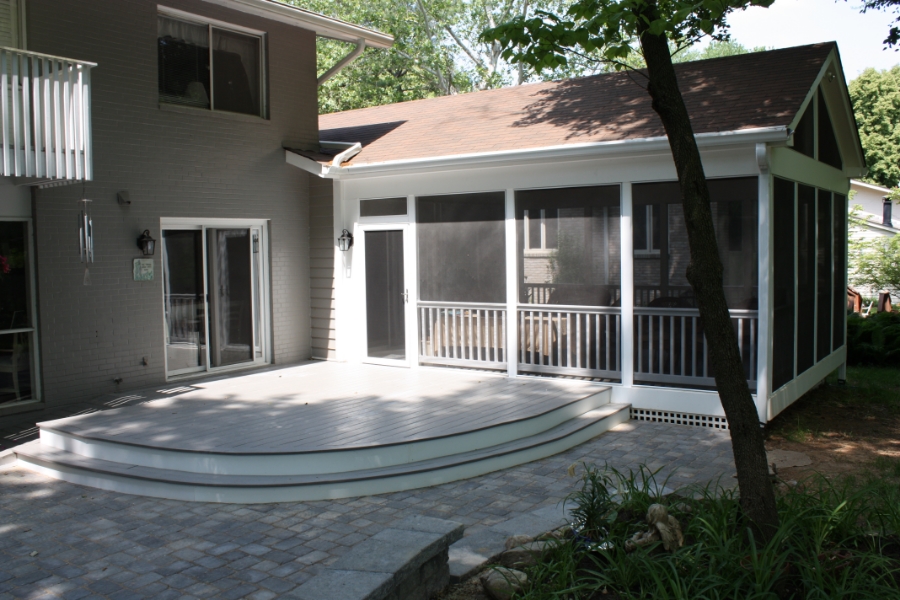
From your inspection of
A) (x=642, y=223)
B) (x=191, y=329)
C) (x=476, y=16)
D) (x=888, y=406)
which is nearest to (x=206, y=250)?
(x=191, y=329)

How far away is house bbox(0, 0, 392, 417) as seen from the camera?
7.66m

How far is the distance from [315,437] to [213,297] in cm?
407

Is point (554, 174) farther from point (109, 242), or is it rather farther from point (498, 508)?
point (109, 242)

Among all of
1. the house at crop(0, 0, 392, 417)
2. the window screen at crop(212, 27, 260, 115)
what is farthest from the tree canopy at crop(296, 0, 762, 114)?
the window screen at crop(212, 27, 260, 115)

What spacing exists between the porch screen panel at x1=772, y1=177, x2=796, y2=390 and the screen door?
4.56 metres

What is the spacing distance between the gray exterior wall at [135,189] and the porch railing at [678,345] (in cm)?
508

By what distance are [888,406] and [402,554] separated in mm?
8290

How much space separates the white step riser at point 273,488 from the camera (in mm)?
5773

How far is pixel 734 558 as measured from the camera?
10.8 ft

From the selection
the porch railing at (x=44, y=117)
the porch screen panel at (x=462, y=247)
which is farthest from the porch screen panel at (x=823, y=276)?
the porch railing at (x=44, y=117)

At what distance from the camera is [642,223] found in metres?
8.28

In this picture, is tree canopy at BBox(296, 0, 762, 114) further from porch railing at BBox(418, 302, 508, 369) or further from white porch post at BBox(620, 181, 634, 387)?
white porch post at BBox(620, 181, 634, 387)

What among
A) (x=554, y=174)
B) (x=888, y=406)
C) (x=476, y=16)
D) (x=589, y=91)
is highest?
(x=476, y=16)

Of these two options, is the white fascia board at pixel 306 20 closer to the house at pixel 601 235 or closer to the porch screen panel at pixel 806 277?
the house at pixel 601 235
